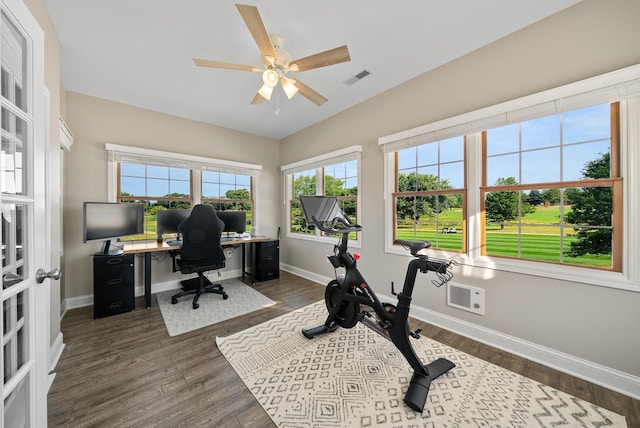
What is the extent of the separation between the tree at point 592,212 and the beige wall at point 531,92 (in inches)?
12.7

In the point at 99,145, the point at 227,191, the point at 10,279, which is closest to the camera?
the point at 10,279

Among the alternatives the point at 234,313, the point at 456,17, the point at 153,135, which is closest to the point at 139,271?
the point at 234,313

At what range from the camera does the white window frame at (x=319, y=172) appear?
351 centimetres

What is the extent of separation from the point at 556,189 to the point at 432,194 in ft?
3.37

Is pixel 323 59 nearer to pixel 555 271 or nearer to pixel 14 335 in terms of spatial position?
pixel 14 335

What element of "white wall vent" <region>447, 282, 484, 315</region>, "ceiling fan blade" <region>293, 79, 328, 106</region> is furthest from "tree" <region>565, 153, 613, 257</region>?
"ceiling fan blade" <region>293, 79, 328, 106</region>

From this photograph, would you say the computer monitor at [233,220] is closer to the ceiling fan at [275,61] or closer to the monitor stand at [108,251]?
the monitor stand at [108,251]

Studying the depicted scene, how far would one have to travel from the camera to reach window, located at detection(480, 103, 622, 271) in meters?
1.80

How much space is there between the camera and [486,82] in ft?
7.52

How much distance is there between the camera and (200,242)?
3072 mm

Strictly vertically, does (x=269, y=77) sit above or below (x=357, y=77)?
below

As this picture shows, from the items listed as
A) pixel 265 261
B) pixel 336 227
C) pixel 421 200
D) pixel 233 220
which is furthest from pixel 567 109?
pixel 233 220

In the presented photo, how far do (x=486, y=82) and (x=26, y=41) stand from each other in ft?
10.4

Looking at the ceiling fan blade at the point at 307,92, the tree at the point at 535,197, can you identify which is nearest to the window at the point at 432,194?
the tree at the point at 535,197
